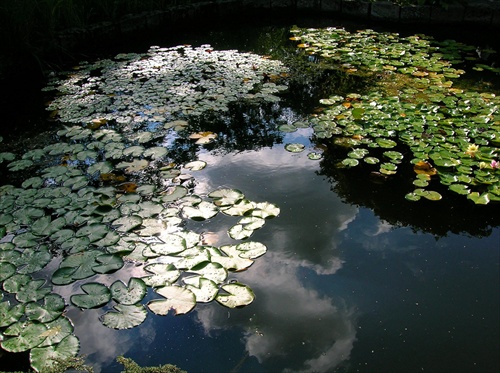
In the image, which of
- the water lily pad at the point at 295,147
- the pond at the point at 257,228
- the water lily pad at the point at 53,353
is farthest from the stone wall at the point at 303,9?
the water lily pad at the point at 53,353

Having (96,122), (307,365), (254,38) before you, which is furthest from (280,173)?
(254,38)

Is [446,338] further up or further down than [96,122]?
further down

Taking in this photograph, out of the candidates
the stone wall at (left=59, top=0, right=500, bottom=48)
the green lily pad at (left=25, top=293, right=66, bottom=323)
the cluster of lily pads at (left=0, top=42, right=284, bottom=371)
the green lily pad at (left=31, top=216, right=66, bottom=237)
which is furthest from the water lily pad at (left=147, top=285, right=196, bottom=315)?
the stone wall at (left=59, top=0, right=500, bottom=48)

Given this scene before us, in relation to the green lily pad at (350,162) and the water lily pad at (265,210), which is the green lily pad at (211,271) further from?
the green lily pad at (350,162)

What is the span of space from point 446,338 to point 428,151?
56.8 inches

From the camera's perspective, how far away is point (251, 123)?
3307 mm

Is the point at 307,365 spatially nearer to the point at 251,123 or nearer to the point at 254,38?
the point at 251,123

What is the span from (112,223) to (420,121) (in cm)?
229

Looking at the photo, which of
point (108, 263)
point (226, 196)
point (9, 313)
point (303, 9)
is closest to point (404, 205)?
point (226, 196)

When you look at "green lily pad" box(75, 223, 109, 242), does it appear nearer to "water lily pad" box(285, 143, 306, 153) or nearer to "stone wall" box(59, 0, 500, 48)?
"water lily pad" box(285, 143, 306, 153)

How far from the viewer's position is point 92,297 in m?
1.81

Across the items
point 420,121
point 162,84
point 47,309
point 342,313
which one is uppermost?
point 162,84

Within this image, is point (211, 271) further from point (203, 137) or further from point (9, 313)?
point (203, 137)

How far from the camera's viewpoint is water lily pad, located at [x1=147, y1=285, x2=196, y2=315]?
1.75 metres
